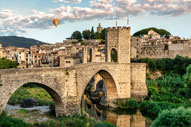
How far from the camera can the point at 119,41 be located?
66.2 feet

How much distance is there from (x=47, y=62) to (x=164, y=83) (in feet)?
65.8

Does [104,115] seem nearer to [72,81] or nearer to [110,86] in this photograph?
[110,86]

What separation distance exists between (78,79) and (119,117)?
16.6ft

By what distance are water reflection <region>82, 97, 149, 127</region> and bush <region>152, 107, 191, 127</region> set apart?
24.3ft

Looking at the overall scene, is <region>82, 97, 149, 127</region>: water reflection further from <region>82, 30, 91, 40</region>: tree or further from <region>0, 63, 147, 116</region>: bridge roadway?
<region>82, 30, 91, 40</region>: tree

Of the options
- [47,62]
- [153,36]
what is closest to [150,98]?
[47,62]

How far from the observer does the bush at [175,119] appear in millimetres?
8141

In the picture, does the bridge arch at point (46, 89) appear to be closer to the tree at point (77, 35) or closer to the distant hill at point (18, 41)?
the tree at point (77, 35)

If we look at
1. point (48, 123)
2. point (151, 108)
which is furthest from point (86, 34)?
point (48, 123)

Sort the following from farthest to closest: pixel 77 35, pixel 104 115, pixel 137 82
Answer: pixel 77 35, pixel 137 82, pixel 104 115

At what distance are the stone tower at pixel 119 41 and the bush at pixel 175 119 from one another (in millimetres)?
11870

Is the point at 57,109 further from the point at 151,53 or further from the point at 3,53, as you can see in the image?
the point at 3,53

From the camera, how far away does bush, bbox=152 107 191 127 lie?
26.7 ft

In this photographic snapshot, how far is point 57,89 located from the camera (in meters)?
13.2
